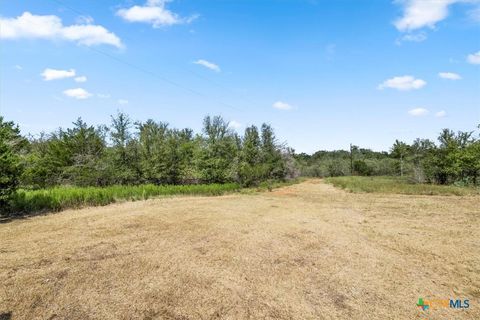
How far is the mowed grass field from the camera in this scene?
4473 millimetres

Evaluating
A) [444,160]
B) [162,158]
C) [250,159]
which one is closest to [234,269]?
[162,158]

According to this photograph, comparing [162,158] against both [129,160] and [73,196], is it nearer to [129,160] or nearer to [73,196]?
[129,160]

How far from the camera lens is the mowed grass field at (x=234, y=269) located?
4.47 meters

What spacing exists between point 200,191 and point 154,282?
19.2 meters

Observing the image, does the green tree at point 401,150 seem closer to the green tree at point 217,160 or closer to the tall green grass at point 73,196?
the green tree at point 217,160

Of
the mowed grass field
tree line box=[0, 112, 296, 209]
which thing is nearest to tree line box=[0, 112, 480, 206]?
tree line box=[0, 112, 296, 209]

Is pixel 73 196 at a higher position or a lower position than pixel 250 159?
lower

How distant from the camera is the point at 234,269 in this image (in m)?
6.08

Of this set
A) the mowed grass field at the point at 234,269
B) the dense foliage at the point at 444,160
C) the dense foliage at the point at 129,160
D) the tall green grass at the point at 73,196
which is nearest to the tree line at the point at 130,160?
the dense foliage at the point at 129,160

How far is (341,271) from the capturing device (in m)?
6.04

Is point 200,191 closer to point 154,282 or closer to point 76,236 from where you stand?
point 76,236

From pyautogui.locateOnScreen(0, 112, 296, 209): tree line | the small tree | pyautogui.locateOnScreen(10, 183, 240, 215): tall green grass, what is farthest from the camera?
pyautogui.locateOnScreen(0, 112, 296, 209): tree line

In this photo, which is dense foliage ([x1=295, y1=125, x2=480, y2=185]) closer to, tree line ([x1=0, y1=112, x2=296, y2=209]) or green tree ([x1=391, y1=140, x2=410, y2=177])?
green tree ([x1=391, y1=140, x2=410, y2=177])

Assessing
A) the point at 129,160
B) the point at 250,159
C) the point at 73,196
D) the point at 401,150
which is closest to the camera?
the point at 73,196
